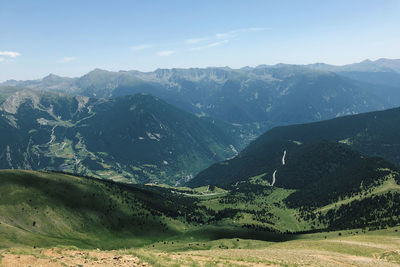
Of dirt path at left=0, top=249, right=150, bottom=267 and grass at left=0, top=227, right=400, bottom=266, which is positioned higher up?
dirt path at left=0, top=249, right=150, bottom=267

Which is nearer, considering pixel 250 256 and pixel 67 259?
pixel 67 259

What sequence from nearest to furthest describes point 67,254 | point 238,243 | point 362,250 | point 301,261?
point 67,254 < point 301,261 < point 362,250 < point 238,243

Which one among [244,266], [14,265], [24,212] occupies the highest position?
[14,265]

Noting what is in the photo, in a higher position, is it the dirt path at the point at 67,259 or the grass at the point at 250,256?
the dirt path at the point at 67,259

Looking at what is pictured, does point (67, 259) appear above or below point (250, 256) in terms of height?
above

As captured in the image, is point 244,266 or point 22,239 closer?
point 244,266

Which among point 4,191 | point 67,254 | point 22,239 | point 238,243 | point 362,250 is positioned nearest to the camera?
point 67,254

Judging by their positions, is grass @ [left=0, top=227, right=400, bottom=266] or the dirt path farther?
grass @ [left=0, top=227, right=400, bottom=266]

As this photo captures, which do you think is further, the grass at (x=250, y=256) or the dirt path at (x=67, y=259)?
the grass at (x=250, y=256)

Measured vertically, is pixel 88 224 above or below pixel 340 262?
below

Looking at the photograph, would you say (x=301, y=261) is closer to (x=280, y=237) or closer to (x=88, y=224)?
(x=280, y=237)

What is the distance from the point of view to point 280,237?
598ft

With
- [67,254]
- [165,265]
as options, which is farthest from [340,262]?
[67,254]

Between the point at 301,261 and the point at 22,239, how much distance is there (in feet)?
409
